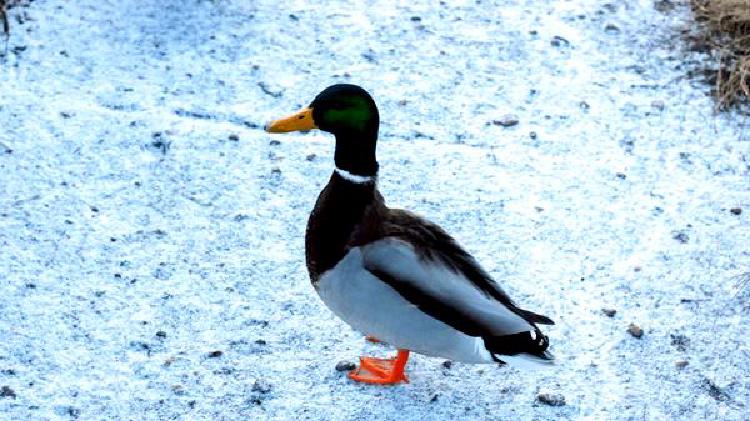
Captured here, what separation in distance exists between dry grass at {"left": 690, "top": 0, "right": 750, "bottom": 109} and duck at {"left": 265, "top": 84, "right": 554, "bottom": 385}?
6.86ft

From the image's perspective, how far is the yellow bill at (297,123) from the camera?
342 centimetres

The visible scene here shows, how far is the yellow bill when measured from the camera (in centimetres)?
342

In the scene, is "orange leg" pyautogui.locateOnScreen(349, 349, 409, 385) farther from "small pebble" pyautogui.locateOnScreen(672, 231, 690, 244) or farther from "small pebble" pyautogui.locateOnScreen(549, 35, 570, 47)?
"small pebble" pyautogui.locateOnScreen(549, 35, 570, 47)

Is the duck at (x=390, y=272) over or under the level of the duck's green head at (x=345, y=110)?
under

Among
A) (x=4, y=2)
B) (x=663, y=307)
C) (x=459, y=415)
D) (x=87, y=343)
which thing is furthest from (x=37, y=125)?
(x=663, y=307)

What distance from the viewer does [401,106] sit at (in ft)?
16.3

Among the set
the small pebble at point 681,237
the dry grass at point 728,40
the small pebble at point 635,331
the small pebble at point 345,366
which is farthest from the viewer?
→ the dry grass at point 728,40

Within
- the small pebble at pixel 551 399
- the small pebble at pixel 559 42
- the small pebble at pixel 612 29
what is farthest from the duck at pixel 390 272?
the small pebble at pixel 612 29

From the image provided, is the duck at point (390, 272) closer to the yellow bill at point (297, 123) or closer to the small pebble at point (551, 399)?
the yellow bill at point (297, 123)

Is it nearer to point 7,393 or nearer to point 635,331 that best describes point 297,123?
point 7,393

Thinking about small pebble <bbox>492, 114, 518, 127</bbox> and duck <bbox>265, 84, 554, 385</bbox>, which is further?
small pebble <bbox>492, 114, 518, 127</bbox>

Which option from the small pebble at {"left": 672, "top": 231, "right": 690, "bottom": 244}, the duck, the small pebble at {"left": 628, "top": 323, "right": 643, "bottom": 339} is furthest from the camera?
the small pebble at {"left": 672, "top": 231, "right": 690, "bottom": 244}

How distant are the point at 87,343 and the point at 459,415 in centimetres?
120

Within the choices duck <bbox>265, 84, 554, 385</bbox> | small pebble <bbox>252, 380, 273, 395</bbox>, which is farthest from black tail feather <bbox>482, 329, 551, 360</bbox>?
small pebble <bbox>252, 380, 273, 395</bbox>
